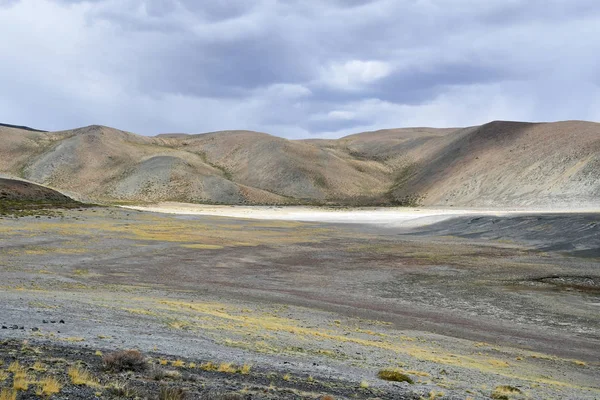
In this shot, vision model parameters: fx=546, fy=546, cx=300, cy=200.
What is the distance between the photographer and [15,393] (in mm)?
7824

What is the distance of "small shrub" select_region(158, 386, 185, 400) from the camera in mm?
8448

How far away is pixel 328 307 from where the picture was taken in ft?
78.5

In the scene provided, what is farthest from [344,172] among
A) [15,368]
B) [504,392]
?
[15,368]

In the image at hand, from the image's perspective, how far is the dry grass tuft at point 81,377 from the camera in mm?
8945

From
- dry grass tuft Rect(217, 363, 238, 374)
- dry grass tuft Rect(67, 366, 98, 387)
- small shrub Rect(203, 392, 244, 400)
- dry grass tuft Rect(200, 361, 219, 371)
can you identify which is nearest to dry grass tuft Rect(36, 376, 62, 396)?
dry grass tuft Rect(67, 366, 98, 387)

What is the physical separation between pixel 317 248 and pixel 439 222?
88.1 ft

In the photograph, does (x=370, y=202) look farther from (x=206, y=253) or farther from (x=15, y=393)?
(x=15, y=393)

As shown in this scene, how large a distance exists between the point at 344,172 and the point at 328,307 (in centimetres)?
16228

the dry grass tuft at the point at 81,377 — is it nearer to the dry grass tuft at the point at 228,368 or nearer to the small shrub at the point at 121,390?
the small shrub at the point at 121,390

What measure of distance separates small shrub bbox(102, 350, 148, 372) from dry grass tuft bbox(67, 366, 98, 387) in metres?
0.48

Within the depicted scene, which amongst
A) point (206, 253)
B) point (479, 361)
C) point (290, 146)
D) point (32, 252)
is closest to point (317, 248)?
point (206, 253)

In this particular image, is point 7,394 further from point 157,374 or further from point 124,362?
point 157,374

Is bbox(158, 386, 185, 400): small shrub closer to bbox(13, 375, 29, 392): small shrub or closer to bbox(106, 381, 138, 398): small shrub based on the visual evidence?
bbox(106, 381, 138, 398): small shrub

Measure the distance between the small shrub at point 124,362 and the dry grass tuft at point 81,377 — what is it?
477 mm
